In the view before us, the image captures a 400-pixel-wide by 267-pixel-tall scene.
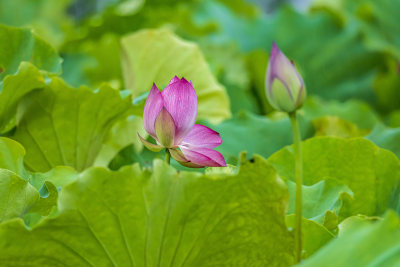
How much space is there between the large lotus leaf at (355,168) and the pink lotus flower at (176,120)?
0.73ft

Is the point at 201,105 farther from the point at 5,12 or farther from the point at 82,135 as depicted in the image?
the point at 5,12

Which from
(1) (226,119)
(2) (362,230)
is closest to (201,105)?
(1) (226,119)

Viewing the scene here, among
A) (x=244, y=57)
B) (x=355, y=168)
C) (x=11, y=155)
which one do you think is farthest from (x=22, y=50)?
(x=244, y=57)

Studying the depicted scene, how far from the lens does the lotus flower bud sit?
505 mm

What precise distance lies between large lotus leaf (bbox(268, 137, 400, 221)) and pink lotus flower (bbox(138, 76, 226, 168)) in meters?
0.22

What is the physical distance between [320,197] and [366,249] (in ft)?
0.84

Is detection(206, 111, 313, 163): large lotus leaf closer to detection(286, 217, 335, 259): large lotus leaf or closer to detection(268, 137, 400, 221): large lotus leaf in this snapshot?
detection(268, 137, 400, 221): large lotus leaf

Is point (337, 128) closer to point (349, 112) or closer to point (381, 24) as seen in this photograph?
point (349, 112)

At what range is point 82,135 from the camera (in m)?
0.85

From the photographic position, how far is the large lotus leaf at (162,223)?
0.51 metres

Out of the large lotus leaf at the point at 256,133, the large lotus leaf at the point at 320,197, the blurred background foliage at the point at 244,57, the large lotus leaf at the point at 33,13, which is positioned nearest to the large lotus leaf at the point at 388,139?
the blurred background foliage at the point at 244,57

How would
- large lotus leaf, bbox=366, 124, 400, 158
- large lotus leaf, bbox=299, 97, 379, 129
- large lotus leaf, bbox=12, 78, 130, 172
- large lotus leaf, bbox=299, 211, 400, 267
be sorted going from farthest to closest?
large lotus leaf, bbox=299, 97, 379, 129 < large lotus leaf, bbox=366, 124, 400, 158 < large lotus leaf, bbox=12, 78, 130, 172 < large lotus leaf, bbox=299, 211, 400, 267

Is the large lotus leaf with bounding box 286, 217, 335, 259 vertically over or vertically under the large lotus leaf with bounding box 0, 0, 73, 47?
over

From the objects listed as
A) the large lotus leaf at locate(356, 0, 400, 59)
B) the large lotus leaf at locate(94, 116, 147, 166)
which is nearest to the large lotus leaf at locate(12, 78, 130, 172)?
the large lotus leaf at locate(94, 116, 147, 166)
